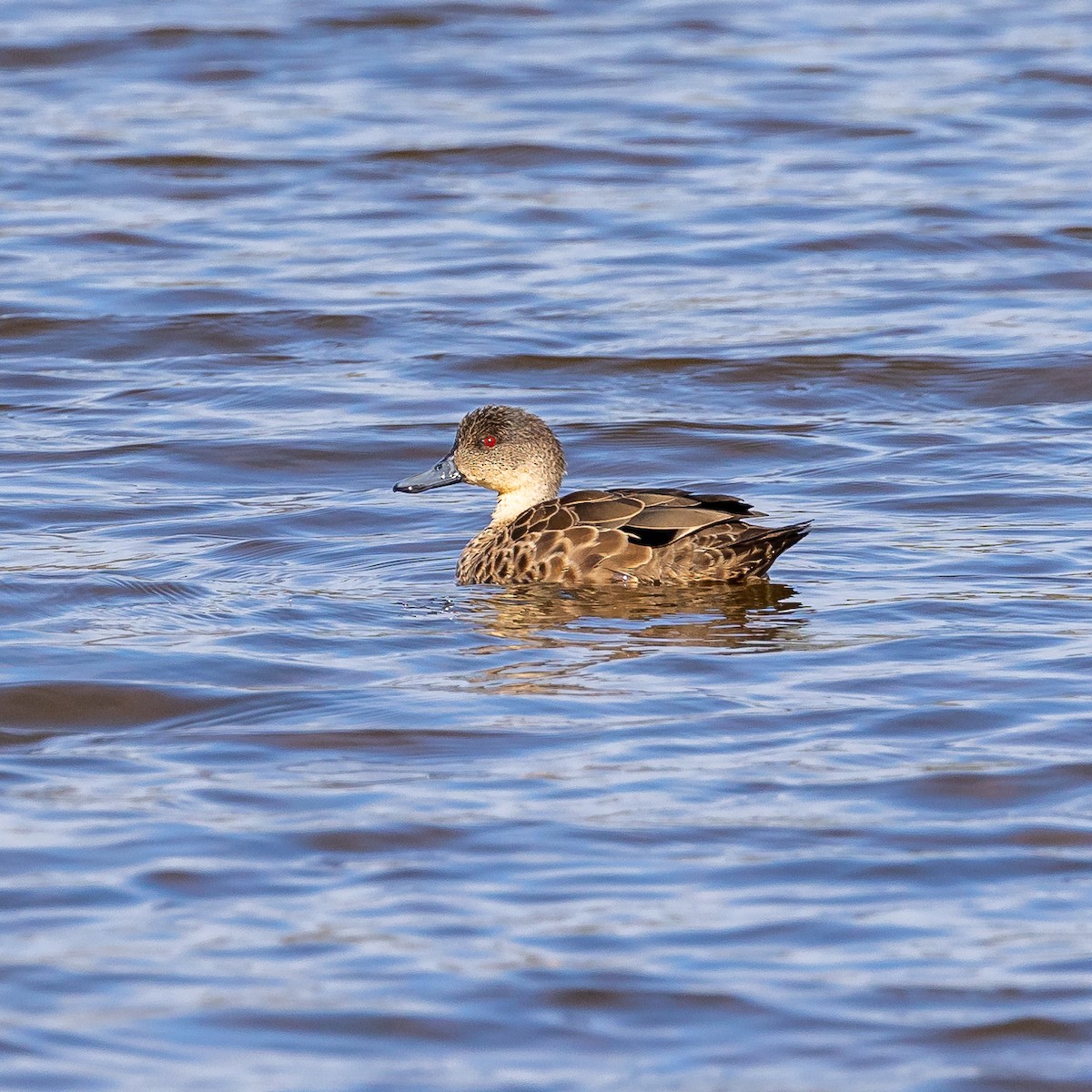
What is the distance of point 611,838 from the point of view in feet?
19.0

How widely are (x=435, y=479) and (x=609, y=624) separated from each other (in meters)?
1.63

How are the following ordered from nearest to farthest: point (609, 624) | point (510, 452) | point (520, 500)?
1. point (609, 624)
2. point (510, 452)
3. point (520, 500)

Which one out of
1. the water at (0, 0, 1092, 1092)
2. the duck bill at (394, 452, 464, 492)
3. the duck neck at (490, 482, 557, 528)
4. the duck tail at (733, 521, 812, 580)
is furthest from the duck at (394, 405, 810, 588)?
the duck bill at (394, 452, 464, 492)

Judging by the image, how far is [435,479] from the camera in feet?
31.2

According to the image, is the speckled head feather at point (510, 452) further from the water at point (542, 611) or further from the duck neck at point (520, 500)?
the water at point (542, 611)

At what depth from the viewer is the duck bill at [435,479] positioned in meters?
9.46

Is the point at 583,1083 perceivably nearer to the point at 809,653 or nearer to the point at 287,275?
the point at 809,653

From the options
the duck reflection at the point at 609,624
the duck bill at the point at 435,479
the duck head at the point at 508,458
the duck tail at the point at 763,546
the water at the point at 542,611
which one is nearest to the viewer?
the water at the point at 542,611

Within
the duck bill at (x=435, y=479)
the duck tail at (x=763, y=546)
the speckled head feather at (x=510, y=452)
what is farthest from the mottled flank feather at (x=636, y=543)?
the duck bill at (x=435, y=479)

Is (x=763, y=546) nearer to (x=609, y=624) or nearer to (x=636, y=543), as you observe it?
(x=636, y=543)

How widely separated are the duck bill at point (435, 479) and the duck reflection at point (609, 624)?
3.13 feet

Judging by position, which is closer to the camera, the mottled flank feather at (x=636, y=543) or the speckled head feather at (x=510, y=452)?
the mottled flank feather at (x=636, y=543)

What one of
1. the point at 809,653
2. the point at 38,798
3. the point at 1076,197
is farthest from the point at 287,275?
the point at 38,798

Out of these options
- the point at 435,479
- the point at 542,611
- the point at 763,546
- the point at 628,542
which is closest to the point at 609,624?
the point at 542,611
